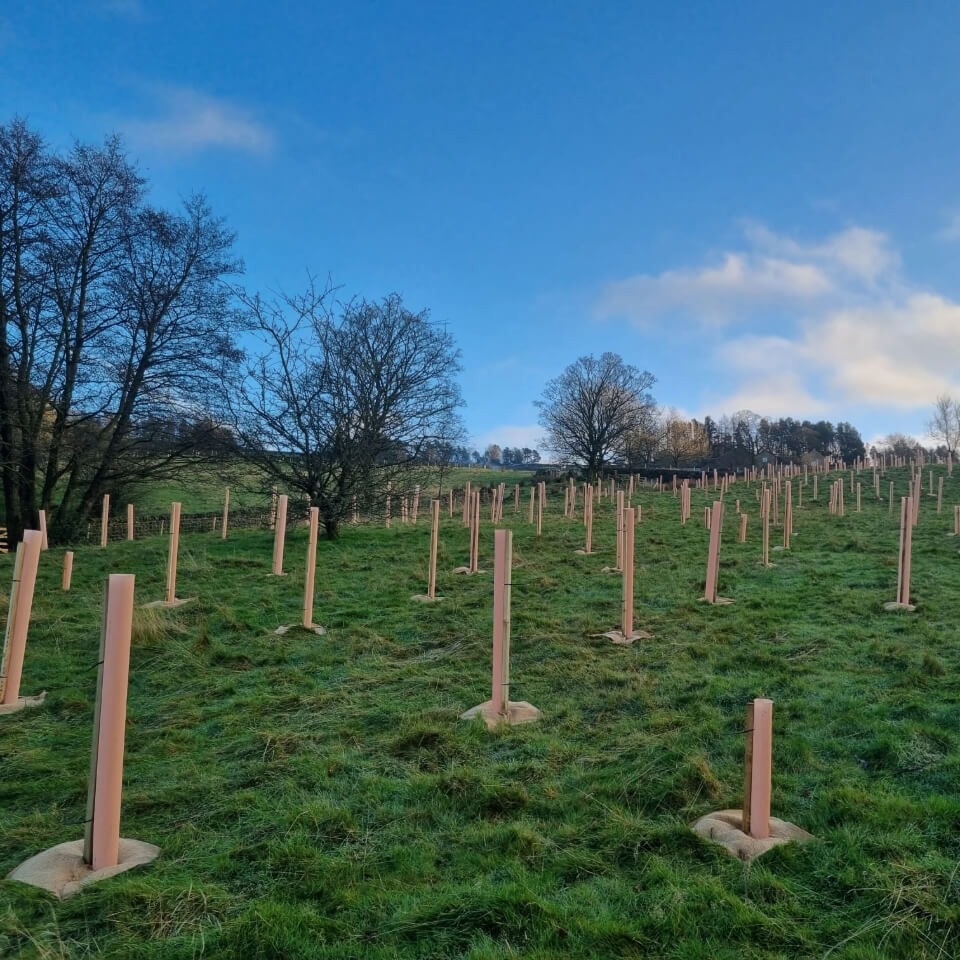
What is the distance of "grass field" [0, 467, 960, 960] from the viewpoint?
2527 mm

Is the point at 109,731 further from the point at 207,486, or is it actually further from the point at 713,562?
the point at 207,486

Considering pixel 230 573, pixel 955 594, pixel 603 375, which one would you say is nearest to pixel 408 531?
pixel 230 573

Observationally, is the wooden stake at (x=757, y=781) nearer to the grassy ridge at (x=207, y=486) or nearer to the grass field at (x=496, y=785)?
the grass field at (x=496, y=785)

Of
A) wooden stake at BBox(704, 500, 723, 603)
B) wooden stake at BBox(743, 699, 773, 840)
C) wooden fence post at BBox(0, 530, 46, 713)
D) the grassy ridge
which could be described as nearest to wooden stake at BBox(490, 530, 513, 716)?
wooden stake at BBox(743, 699, 773, 840)

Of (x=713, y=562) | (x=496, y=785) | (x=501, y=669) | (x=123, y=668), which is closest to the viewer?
(x=123, y=668)

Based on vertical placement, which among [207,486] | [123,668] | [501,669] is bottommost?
[501,669]

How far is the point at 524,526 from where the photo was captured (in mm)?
19656

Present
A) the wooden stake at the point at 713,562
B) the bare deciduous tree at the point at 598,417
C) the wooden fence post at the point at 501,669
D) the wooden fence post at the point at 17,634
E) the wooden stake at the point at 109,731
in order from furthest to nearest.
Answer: the bare deciduous tree at the point at 598,417, the wooden stake at the point at 713,562, the wooden fence post at the point at 17,634, the wooden fence post at the point at 501,669, the wooden stake at the point at 109,731

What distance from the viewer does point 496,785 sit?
12.5ft

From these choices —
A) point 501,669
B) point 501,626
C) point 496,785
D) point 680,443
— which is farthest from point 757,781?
point 680,443

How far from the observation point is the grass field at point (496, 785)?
2.53 meters

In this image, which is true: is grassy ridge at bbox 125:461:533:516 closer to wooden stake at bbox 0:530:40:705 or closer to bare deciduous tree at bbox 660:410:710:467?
wooden stake at bbox 0:530:40:705

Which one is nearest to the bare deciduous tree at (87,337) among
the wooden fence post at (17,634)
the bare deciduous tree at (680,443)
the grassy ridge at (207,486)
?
the grassy ridge at (207,486)

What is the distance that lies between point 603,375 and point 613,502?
1804 centimetres
